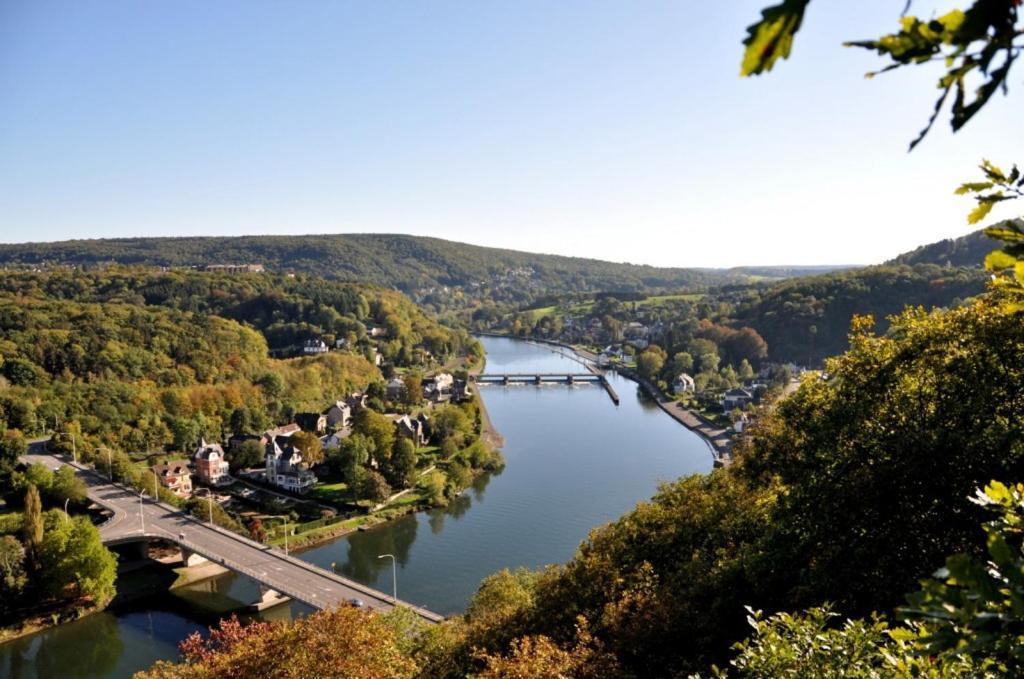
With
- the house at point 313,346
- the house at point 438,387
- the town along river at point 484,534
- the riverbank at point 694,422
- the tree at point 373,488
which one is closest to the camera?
the town along river at point 484,534

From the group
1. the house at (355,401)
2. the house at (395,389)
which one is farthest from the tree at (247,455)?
the house at (395,389)

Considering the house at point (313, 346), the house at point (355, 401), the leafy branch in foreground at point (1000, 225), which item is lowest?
the house at point (355, 401)

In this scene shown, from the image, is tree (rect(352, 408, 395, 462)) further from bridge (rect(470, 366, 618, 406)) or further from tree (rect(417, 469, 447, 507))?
bridge (rect(470, 366, 618, 406))

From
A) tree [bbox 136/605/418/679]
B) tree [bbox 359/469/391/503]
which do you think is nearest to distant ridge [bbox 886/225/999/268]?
tree [bbox 359/469/391/503]

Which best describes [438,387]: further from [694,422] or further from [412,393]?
[694,422]

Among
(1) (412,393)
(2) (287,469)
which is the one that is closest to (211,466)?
(2) (287,469)

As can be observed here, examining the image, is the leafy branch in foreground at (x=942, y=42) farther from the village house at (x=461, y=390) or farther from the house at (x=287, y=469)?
the village house at (x=461, y=390)
